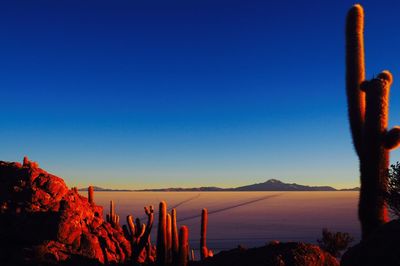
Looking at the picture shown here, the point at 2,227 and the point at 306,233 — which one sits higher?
the point at 2,227

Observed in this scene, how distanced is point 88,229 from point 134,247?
2.17 metres

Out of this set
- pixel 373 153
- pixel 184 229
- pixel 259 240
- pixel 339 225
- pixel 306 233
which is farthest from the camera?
pixel 339 225

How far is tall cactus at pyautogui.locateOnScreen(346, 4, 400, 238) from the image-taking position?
13.7m

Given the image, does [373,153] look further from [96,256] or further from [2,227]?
[2,227]

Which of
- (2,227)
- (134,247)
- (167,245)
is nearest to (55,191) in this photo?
(2,227)

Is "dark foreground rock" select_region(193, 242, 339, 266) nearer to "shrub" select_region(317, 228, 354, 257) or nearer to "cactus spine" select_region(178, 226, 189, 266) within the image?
"cactus spine" select_region(178, 226, 189, 266)

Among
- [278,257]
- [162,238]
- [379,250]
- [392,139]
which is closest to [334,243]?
[162,238]

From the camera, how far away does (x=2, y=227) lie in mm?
17859

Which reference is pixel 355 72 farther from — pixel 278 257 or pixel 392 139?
pixel 278 257

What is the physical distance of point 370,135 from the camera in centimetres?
1380

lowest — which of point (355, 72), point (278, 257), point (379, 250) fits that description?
point (278, 257)

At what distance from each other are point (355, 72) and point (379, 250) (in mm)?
6762

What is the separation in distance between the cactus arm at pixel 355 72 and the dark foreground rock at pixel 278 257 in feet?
12.6

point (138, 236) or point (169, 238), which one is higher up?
point (169, 238)
